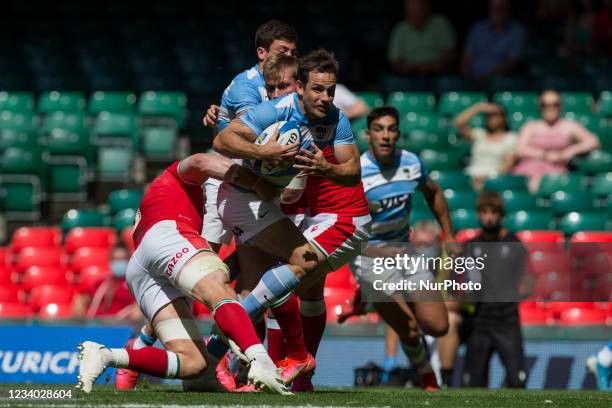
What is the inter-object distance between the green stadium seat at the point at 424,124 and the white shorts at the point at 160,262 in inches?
307

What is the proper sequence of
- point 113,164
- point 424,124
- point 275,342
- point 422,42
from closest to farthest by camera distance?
point 275,342
point 424,124
point 113,164
point 422,42

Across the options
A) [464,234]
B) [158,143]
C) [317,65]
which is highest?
[158,143]

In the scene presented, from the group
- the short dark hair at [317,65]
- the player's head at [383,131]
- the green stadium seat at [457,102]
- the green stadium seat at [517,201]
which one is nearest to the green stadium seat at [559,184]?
the green stadium seat at [517,201]

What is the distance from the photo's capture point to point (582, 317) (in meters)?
12.0

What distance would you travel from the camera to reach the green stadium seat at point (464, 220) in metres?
13.0

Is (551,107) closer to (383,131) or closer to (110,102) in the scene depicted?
(383,131)

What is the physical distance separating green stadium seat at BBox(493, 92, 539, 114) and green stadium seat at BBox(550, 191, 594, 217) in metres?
2.05

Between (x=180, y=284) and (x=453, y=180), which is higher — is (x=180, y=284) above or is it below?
below

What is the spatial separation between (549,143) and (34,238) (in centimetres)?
591

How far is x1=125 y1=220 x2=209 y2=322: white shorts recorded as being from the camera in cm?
698

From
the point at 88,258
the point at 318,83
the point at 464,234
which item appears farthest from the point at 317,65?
the point at 88,258

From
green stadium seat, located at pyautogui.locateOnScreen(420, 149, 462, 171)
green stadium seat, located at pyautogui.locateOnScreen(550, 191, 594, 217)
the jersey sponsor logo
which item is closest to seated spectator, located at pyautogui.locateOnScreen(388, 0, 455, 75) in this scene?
green stadium seat, located at pyautogui.locateOnScreen(420, 149, 462, 171)

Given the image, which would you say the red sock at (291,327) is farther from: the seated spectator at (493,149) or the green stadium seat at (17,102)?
the green stadium seat at (17,102)

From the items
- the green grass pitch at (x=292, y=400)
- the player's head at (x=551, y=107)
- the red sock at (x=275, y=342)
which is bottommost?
the green grass pitch at (x=292, y=400)
